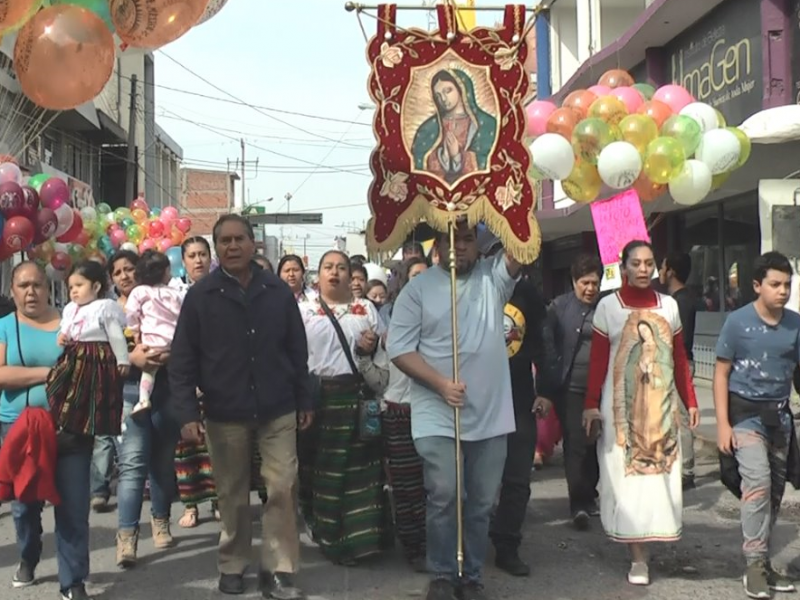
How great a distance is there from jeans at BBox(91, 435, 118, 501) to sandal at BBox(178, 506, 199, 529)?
92cm

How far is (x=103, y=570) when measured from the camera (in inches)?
209

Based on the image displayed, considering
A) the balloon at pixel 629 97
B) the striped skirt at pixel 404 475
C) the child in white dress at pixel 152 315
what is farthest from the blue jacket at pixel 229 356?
the balloon at pixel 629 97

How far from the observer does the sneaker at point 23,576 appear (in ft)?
16.4

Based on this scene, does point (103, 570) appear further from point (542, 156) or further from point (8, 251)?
point (8, 251)

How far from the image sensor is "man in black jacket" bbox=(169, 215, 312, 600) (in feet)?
15.2

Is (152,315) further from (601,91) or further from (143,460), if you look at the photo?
(601,91)

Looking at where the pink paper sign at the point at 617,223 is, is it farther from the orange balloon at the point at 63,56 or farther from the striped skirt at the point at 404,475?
→ the orange balloon at the point at 63,56

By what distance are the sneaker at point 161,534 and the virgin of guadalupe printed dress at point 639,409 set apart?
2725mm

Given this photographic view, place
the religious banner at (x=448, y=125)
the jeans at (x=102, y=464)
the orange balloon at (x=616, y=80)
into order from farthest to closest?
the orange balloon at (x=616, y=80), the jeans at (x=102, y=464), the religious banner at (x=448, y=125)

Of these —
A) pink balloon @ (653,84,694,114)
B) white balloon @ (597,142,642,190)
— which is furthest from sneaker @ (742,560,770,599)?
pink balloon @ (653,84,694,114)

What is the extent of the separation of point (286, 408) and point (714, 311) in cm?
1097

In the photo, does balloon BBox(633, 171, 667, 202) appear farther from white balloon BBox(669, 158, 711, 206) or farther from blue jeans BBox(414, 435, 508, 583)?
blue jeans BBox(414, 435, 508, 583)

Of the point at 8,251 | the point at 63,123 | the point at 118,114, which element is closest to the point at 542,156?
the point at 8,251

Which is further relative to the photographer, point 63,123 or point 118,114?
point 118,114
